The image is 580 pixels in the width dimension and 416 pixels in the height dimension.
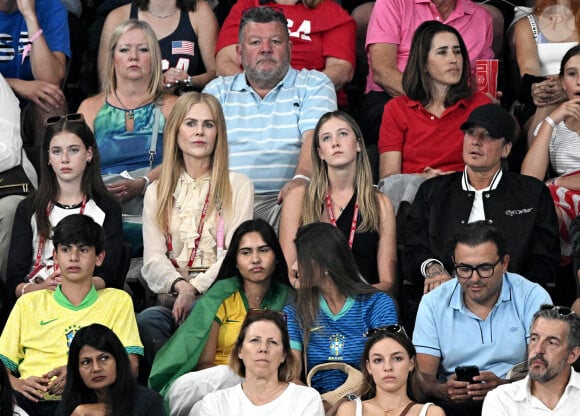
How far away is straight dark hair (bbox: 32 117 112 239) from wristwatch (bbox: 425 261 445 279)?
1.54 meters

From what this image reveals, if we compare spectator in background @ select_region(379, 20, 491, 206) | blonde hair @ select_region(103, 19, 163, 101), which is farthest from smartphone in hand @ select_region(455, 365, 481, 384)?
blonde hair @ select_region(103, 19, 163, 101)

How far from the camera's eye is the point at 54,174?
7.52m

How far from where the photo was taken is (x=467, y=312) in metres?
6.83

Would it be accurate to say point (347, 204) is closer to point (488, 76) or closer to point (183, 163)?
point (183, 163)

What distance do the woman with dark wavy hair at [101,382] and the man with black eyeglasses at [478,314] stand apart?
1.24 meters

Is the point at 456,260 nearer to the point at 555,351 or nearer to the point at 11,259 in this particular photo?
the point at 555,351

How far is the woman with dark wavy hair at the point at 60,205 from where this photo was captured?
7.37 m

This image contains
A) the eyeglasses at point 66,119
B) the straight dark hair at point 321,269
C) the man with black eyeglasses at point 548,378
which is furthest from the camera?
the eyeglasses at point 66,119

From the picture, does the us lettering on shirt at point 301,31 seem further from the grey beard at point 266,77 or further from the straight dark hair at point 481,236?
the straight dark hair at point 481,236

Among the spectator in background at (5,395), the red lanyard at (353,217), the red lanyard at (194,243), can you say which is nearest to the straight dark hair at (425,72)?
the red lanyard at (353,217)

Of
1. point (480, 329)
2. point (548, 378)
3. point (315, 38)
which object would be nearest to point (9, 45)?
point (315, 38)

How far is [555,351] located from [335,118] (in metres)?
1.85

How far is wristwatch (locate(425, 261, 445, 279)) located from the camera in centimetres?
725

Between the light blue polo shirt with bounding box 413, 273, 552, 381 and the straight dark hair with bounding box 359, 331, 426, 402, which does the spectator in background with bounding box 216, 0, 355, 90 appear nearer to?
the light blue polo shirt with bounding box 413, 273, 552, 381
